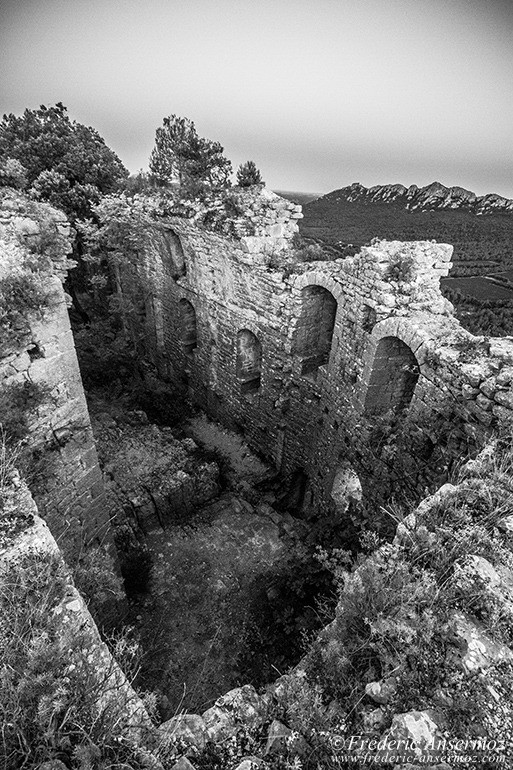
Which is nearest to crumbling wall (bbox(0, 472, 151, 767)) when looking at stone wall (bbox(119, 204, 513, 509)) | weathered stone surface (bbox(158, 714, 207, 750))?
weathered stone surface (bbox(158, 714, 207, 750))

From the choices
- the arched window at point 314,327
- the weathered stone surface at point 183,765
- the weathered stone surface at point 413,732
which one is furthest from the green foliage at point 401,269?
the weathered stone surface at point 183,765

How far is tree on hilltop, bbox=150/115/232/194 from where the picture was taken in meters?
9.45

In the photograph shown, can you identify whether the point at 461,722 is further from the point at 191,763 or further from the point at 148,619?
the point at 148,619

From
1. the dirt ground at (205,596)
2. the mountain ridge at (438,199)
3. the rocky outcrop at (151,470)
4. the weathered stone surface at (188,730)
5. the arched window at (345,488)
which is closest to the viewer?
the weathered stone surface at (188,730)

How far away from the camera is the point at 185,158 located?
10172 millimetres

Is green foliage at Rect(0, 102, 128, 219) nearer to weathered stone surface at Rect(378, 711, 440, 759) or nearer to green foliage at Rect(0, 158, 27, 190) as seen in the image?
green foliage at Rect(0, 158, 27, 190)

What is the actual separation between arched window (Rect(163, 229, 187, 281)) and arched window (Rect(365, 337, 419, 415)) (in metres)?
5.79

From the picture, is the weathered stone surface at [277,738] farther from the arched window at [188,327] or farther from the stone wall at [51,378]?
the arched window at [188,327]

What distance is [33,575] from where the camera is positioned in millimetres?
2781

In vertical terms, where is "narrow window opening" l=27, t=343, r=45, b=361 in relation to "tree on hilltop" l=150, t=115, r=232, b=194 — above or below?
below

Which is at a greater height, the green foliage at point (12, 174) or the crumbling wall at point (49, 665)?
the green foliage at point (12, 174)

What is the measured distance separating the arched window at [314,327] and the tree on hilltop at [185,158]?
3.63m

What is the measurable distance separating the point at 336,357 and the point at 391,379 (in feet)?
3.68

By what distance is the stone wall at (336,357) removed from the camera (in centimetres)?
542
